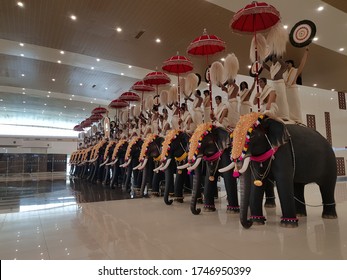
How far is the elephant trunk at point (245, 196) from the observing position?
9.67 feet

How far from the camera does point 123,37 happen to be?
8336 mm

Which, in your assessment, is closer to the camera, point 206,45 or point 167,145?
point 206,45

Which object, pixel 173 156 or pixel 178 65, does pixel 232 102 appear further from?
pixel 178 65

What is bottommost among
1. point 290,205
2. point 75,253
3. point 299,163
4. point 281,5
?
point 75,253

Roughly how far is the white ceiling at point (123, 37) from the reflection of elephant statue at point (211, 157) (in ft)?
10.0

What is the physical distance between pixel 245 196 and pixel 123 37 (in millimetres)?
6894

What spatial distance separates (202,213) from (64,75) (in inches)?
421

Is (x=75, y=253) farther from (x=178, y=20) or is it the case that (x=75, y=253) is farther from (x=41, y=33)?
(x=41, y=33)

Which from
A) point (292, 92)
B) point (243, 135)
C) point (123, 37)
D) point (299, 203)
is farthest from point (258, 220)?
point (123, 37)

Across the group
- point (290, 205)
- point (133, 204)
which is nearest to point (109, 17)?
point (133, 204)

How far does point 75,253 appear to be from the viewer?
2283 mm

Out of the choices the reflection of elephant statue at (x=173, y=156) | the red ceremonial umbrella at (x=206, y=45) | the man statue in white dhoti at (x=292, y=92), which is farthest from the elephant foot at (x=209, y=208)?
the red ceremonial umbrella at (x=206, y=45)

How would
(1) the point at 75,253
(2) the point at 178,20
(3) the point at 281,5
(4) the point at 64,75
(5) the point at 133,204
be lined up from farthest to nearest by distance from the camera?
(4) the point at 64,75 < (2) the point at 178,20 < (3) the point at 281,5 < (5) the point at 133,204 < (1) the point at 75,253
